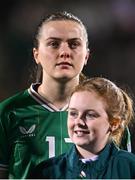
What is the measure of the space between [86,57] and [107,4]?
0.16 metres

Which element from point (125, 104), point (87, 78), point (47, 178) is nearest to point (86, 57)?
point (87, 78)

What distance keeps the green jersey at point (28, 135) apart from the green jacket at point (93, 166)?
2 cm

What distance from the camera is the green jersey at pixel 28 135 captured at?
0.93 meters

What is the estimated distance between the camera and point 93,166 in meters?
0.90

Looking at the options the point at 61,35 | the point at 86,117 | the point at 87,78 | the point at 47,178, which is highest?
the point at 61,35

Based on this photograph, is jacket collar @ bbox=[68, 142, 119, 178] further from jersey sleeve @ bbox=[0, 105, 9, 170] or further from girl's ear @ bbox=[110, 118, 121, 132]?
jersey sleeve @ bbox=[0, 105, 9, 170]

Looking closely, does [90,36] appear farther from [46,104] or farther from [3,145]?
[3,145]

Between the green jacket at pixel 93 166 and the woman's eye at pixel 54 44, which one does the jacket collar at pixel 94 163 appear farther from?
the woman's eye at pixel 54 44

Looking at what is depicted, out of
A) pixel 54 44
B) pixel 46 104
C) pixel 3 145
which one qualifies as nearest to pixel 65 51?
pixel 54 44

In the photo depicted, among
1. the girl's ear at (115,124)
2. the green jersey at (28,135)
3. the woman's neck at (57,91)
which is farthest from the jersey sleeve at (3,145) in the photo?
the girl's ear at (115,124)

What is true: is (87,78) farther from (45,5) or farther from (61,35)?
(45,5)

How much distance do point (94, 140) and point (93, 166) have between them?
63 millimetres

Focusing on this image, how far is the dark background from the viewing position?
97 cm

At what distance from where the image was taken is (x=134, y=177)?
2.97ft
